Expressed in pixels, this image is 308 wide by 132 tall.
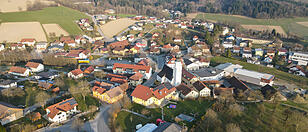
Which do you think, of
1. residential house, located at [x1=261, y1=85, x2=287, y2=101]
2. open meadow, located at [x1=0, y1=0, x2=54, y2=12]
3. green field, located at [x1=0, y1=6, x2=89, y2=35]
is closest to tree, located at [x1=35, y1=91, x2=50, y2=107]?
residential house, located at [x1=261, y1=85, x2=287, y2=101]

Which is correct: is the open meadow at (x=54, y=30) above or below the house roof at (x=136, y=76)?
above

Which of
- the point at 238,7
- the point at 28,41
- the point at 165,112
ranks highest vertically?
the point at 238,7

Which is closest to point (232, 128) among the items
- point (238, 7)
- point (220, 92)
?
point (220, 92)

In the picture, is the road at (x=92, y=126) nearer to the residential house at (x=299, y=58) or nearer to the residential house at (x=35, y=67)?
the residential house at (x=35, y=67)

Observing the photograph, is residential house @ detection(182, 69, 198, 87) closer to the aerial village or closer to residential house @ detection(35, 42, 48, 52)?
the aerial village

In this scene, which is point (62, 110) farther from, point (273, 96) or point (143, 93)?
point (273, 96)

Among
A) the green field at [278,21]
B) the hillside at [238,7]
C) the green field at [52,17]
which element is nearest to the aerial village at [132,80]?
the green field at [52,17]

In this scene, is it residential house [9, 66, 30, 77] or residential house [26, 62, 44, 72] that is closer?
residential house [9, 66, 30, 77]
